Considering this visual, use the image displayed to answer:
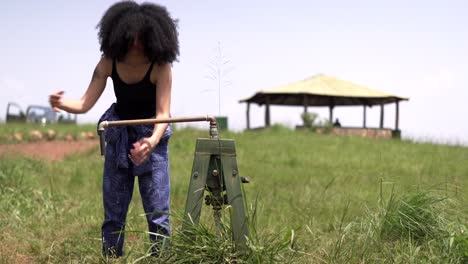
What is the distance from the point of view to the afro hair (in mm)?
2611

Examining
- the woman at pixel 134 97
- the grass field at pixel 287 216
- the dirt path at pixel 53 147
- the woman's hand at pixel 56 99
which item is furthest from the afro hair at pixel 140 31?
the dirt path at pixel 53 147

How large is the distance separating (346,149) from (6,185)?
7068 mm

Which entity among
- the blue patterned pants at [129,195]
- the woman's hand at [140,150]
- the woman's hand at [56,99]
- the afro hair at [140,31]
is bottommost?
the blue patterned pants at [129,195]

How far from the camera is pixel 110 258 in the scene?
286cm

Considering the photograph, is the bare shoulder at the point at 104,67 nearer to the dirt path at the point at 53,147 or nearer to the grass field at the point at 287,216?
the grass field at the point at 287,216

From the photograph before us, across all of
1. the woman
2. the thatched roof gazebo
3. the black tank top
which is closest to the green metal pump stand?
the woman

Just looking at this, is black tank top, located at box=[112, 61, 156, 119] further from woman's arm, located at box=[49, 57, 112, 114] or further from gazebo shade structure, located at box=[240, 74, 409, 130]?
gazebo shade structure, located at box=[240, 74, 409, 130]

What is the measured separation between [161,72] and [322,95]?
17.7 metres

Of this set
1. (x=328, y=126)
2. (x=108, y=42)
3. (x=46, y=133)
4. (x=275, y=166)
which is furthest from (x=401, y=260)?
(x=328, y=126)

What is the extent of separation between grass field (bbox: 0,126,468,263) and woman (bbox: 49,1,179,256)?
0.84 feet

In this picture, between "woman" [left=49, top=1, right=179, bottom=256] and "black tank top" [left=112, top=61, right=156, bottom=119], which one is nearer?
"woman" [left=49, top=1, right=179, bottom=256]

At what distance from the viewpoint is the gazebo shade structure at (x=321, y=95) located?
1928 cm

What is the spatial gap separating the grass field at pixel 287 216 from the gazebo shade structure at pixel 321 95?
10.7 metres

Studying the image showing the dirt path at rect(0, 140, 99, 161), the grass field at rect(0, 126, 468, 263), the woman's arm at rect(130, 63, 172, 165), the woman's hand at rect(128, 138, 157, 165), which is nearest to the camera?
the woman's hand at rect(128, 138, 157, 165)
